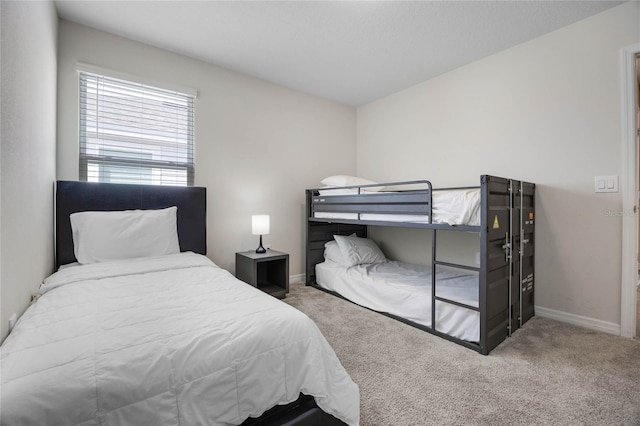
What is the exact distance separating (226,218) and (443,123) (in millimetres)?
2583

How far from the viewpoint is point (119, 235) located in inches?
84.2

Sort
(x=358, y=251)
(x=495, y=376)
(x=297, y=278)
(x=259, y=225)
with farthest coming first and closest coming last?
(x=297, y=278), (x=358, y=251), (x=259, y=225), (x=495, y=376)

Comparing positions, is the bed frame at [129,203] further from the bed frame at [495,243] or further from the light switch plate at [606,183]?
the light switch plate at [606,183]

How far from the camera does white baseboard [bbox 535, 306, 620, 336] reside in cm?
212

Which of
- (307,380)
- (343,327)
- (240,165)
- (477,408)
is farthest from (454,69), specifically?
(307,380)

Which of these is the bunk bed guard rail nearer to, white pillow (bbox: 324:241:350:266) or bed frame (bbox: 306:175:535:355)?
bed frame (bbox: 306:175:535:355)

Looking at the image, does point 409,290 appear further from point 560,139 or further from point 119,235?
point 119,235

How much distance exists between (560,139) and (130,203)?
3.67m

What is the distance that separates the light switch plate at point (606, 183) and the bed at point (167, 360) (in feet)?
7.95

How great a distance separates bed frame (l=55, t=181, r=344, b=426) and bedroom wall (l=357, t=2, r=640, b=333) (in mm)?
2597

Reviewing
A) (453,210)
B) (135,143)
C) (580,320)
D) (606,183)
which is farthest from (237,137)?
(580,320)

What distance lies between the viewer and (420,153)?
331 cm

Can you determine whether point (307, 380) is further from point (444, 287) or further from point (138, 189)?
point (138, 189)

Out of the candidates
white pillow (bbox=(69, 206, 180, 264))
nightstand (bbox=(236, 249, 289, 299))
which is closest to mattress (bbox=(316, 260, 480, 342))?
nightstand (bbox=(236, 249, 289, 299))
